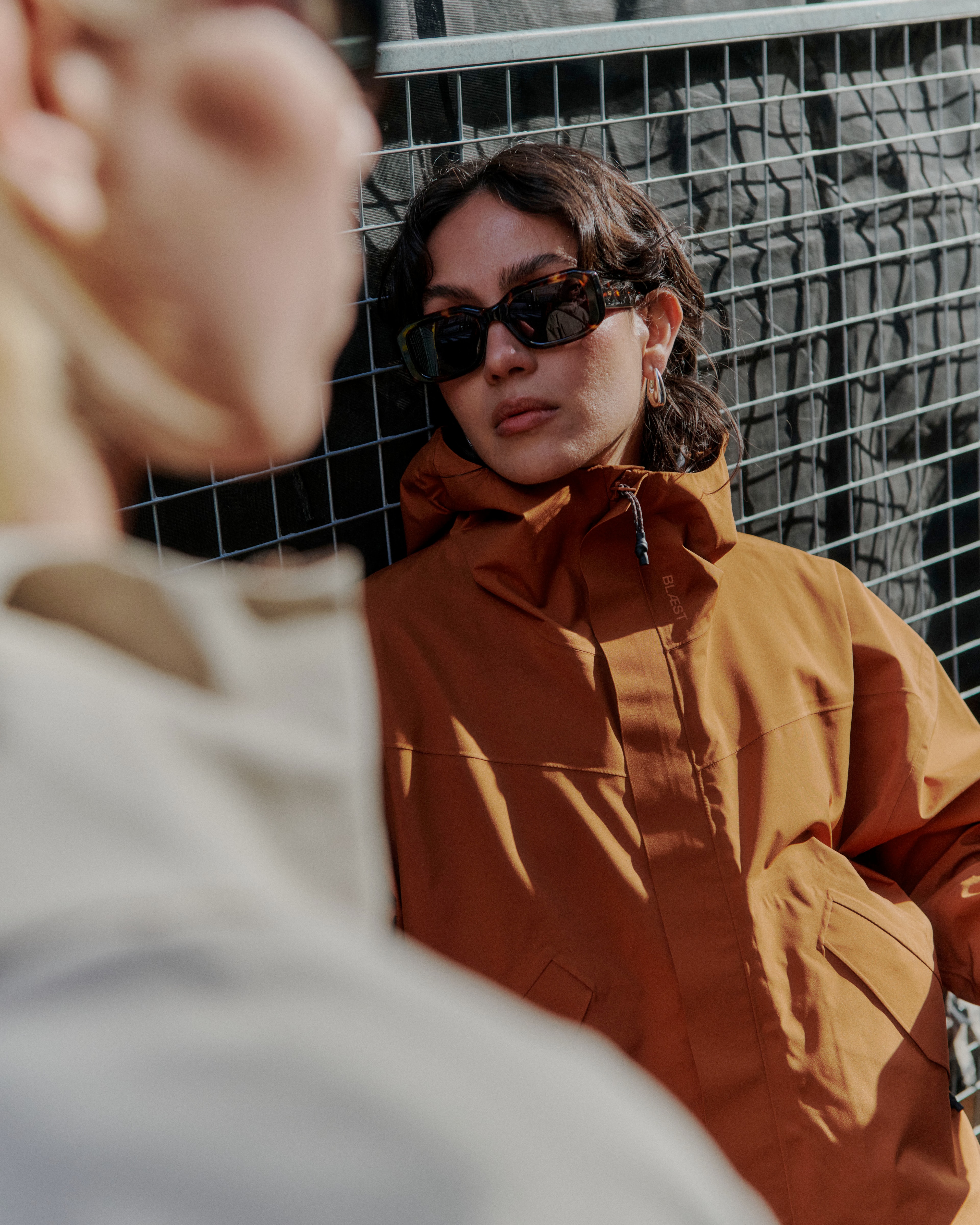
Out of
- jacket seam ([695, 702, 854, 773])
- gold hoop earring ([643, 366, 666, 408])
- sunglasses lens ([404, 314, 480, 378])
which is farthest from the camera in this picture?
gold hoop earring ([643, 366, 666, 408])

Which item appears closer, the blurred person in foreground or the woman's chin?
the blurred person in foreground

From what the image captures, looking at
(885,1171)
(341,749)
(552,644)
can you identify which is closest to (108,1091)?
(341,749)

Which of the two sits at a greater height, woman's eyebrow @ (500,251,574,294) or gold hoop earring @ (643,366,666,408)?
woman's eyebrow @ (500,251,574,294)

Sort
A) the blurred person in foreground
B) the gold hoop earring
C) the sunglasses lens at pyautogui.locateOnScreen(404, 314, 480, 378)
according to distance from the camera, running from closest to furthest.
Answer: the blurred person in foreground < the sunglasses lens at pyautogui.locateOnScreen(404, 314, 480, 378) < the gold hoop earring

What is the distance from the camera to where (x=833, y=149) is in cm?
193

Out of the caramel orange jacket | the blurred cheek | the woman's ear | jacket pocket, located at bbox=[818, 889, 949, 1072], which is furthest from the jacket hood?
the blurred cheek

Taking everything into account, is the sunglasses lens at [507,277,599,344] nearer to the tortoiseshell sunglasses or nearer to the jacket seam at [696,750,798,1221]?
the tortoiseshell sunglasses

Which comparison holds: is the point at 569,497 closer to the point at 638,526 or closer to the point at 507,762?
the point at 638,526

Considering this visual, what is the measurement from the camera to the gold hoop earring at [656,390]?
158 centimetres

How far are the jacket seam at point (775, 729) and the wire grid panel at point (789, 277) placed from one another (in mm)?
540

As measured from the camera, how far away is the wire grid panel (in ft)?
5.02


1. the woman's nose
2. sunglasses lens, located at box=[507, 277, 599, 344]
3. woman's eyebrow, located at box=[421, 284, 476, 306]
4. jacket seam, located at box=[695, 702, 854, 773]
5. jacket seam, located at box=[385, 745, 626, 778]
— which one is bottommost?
jacket seam, located at box=[695, 702, 854, 773]

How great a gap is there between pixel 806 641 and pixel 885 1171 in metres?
0.66

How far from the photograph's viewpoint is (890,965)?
4.48 ft
